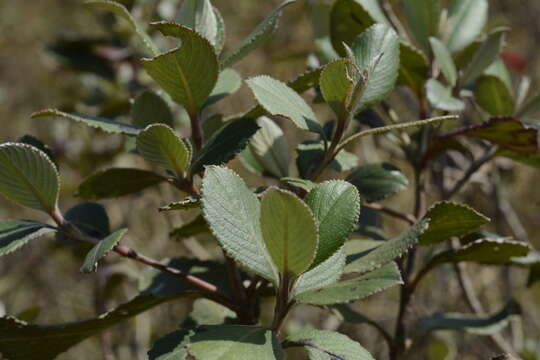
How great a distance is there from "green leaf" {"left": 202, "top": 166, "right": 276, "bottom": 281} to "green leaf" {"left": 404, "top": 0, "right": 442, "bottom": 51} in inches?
17.6

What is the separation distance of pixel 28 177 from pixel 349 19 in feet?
1.46

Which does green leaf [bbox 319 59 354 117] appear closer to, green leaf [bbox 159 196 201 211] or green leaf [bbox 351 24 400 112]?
green leaf [bbox 351 24 400 112]

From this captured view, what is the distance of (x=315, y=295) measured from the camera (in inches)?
25.3

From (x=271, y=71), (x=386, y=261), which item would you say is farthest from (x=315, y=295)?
(x=271, y=71)

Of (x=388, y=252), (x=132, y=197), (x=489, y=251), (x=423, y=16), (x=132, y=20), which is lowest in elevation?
(x=132, y=197)

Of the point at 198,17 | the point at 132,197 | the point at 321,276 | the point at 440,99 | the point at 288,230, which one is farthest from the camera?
the point at 132,197

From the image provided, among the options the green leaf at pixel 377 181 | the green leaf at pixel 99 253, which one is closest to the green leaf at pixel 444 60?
the green leaf at pixel 377 181

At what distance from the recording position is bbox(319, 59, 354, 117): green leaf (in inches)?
24.0

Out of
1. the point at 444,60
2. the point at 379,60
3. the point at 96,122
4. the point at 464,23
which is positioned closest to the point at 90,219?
the point at 96,122

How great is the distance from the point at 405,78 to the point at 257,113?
29 cm

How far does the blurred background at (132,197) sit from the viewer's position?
1674mm

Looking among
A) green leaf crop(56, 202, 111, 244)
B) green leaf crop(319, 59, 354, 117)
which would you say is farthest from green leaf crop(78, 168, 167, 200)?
green leaf crop(319, 59, 354, 117)

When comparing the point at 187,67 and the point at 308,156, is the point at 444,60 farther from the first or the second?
the point at 187,67

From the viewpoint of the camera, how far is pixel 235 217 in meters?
0.57
